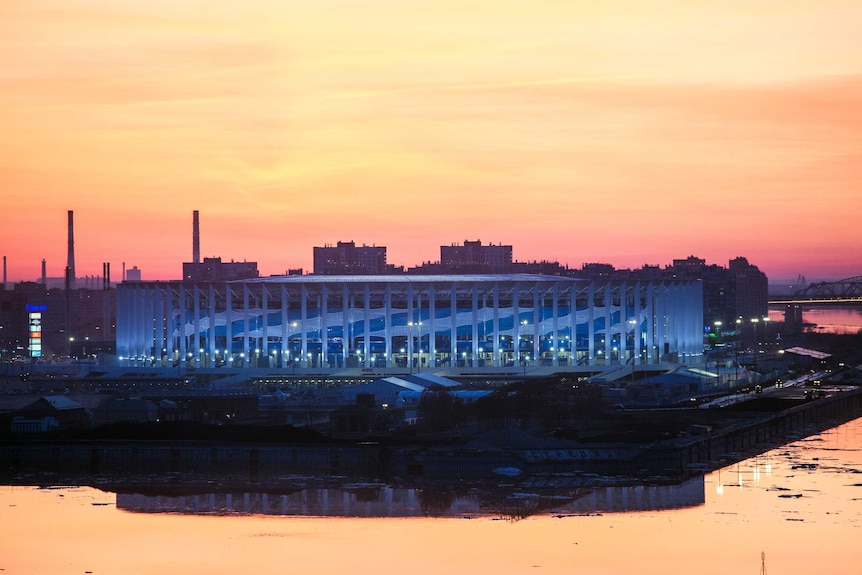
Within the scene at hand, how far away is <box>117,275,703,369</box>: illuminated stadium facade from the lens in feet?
318

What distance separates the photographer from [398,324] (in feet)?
320

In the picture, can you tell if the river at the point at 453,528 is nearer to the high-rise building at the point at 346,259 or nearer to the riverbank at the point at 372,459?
the riverbank at the point at 372,459

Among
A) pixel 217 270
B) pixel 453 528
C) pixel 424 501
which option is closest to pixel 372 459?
pixel 424 501

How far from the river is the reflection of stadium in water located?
2.6 inches

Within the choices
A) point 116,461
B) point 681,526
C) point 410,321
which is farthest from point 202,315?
point 681,526

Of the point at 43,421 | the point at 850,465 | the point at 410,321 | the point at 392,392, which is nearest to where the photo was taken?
the point at 850,465

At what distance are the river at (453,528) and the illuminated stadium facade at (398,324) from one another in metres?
41.3

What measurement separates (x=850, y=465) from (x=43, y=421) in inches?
1215

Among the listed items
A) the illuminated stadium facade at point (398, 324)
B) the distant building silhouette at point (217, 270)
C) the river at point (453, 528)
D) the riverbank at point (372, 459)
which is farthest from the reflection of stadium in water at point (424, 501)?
the distant building silhouette at point (217, 270)

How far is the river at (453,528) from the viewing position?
4144cm

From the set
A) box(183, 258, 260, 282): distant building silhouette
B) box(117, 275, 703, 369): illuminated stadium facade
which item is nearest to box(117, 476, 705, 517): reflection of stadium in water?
box(117, 275, 703, 369): illuminated stadium facade

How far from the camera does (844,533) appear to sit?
4444 cm

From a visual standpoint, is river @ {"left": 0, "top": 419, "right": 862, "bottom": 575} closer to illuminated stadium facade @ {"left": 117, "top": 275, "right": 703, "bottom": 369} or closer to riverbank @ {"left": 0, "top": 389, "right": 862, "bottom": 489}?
riverbank @ {"left": 0, "top": 389, "right": 862, "bottom": 489}

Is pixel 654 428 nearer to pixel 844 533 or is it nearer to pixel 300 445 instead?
pixel 300 445
